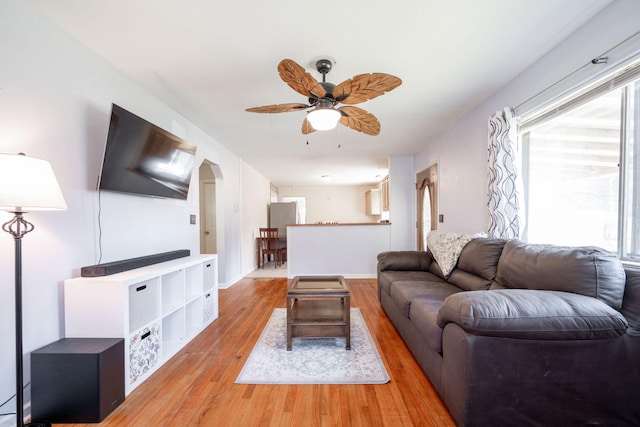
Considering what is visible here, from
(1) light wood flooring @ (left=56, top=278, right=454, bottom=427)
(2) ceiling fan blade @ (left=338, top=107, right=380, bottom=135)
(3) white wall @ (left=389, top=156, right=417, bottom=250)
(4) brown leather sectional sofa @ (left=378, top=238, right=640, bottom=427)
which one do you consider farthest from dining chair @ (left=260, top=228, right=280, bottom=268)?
(4) brown leather sectional sofa @ (left=378, top=238, right=640, bottom=427)

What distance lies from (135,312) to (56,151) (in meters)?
1.13

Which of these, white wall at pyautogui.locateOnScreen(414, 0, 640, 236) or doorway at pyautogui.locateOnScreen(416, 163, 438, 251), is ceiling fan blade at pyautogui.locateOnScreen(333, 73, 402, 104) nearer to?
white wall at pyautogui.locateOnScreen(414, 0, 640, 236)

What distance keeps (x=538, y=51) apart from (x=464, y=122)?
4.31 feet

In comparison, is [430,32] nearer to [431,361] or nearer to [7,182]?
[431,361]

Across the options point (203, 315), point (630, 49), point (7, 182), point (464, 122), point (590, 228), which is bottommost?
point (203, 315)

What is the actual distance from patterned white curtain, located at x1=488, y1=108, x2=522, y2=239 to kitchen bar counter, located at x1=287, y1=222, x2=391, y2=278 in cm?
277

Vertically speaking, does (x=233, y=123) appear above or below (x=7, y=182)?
above

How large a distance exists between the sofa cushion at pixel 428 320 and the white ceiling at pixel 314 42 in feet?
6.04

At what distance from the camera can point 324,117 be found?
2.02 meters

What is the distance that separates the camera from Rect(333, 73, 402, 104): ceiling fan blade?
171 centimetres

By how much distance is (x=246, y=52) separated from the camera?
1.96 m

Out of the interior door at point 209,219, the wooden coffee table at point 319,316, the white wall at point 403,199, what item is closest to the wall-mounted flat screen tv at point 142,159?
the wooden coffee table at point 319,316

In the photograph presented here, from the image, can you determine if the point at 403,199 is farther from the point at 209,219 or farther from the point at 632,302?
the point at 632,302

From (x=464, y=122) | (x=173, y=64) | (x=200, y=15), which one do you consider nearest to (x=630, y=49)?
(x=464, y=122)
